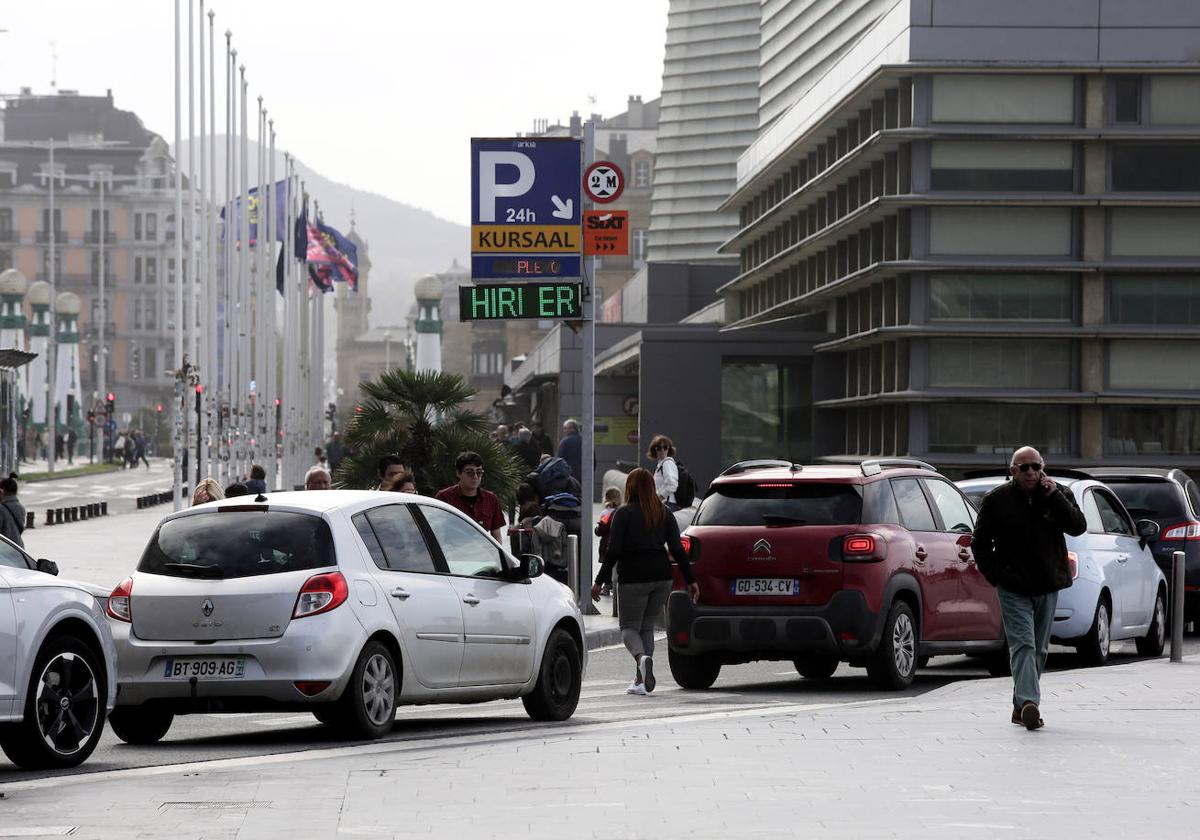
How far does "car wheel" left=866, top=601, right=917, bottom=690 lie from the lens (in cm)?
1523

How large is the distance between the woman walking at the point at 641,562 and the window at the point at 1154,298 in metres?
23.5

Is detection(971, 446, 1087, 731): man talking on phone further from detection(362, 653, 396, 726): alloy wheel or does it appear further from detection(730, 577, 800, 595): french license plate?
detection(362, 653, 396, 726): alloy wheel

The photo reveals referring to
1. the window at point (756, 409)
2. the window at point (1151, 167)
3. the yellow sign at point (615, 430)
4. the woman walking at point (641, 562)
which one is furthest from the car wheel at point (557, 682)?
the yellow sign at point (615, 430)

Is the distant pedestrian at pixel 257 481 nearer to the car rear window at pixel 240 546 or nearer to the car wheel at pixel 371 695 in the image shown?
the car rear window at pixel 240 546

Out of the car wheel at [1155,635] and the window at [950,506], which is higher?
the window at [950,506]

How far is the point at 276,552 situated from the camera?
1214cm

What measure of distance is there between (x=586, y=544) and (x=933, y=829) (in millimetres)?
15005

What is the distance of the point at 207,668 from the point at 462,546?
210 cm

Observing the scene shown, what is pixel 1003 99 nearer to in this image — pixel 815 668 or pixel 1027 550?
pixel 815 668

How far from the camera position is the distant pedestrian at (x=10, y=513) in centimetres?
2305

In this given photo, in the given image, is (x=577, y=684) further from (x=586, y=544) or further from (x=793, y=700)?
(x=586, y=544)

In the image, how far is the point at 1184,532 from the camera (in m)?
22.1

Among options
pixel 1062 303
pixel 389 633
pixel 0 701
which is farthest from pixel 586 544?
pixel 1062 303

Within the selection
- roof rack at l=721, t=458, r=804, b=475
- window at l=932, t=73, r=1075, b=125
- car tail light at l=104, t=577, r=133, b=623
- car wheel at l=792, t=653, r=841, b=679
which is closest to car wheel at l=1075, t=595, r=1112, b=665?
car wheel at l=792, t=653, r=841, b=679
